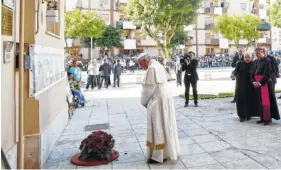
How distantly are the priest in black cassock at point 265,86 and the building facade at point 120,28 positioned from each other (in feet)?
109

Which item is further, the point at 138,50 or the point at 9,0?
the point at 138,50

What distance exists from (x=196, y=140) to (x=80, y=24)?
2335cm

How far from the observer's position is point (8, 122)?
12.6 ft

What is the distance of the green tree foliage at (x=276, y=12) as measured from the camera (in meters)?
21.5

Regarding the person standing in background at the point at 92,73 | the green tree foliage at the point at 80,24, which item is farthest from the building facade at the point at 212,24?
the person standing in background at the point at 92,73

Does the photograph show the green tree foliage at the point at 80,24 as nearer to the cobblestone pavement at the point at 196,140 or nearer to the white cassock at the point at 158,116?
the cobblestone pavement at the point at 196,140

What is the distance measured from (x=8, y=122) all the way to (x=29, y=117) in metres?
0.71

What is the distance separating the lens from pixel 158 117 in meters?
4.47

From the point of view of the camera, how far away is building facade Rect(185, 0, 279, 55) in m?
44.6

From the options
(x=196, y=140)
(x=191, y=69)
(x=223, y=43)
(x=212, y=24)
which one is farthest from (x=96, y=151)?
(x=212, y=24)

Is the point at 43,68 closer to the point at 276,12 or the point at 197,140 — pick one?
the point at 197,140

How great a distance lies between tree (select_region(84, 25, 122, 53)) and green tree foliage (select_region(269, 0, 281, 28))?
20.2 m

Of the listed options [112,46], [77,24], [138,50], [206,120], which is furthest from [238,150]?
[138,50]

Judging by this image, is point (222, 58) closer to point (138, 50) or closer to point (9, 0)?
point (138, 50)
